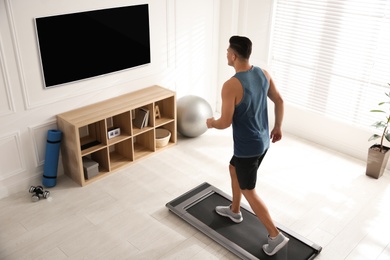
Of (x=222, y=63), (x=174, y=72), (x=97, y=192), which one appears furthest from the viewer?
(x=222, y=63)

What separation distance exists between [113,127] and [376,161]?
8.52 ft

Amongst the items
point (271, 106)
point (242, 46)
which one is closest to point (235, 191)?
point (242, 46)

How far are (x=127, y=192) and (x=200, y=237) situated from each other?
2.94 feet

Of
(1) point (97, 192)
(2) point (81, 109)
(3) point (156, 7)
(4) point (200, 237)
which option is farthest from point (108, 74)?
(4) point (200, 237)

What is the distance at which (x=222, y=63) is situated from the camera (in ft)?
17.2

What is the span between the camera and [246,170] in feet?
9.36

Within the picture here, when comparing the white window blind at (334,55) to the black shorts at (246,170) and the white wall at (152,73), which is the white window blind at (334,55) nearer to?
the white wall at (152,73)

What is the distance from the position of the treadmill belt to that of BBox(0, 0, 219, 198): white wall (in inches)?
52.0

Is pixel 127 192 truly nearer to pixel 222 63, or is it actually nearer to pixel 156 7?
pixel 156 7

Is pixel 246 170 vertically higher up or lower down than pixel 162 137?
higher up

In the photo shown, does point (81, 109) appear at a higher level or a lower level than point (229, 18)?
lower

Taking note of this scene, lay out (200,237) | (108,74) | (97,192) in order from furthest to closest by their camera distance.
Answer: (108,74)
(97,192)
(200,237)

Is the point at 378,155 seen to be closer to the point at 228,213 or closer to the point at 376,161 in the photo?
the point at 376,161

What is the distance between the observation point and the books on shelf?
4203 mm
